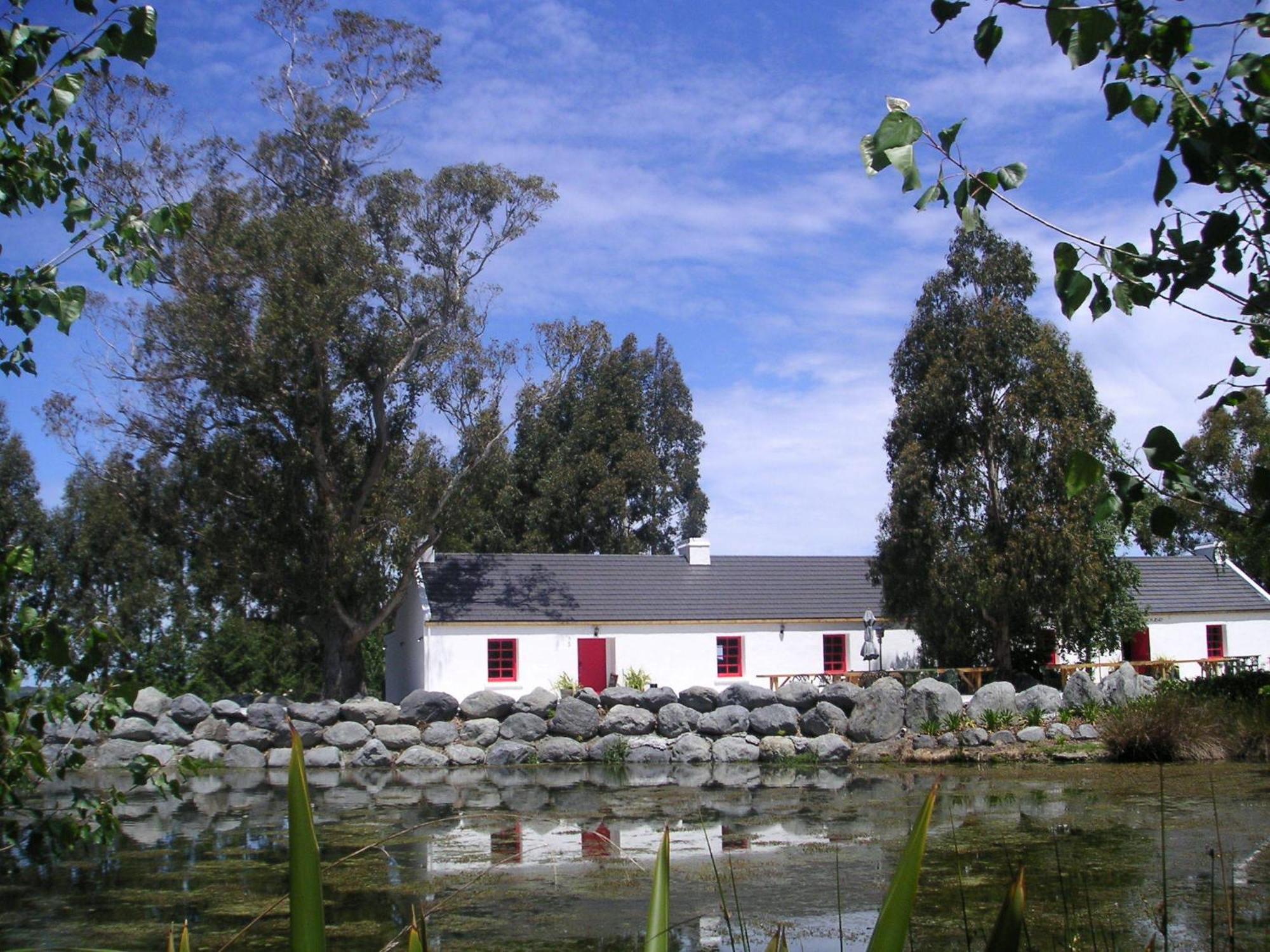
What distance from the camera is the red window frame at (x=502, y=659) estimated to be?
94.1ft

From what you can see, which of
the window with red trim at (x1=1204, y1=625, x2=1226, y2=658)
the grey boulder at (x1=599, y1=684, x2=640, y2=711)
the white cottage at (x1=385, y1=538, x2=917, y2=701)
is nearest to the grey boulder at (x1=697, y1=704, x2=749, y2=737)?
the grey boulder at (x1=599, y1=684, x2=640, y2=711)

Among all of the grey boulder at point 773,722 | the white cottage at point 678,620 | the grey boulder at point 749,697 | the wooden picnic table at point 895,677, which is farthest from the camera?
the white cottage at point 678,620

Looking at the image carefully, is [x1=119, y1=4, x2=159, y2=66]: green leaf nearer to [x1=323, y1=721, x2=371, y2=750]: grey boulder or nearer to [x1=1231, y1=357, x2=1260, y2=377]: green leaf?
[x1=1231, y1=357, x2=1260, y2=377]: green leaf

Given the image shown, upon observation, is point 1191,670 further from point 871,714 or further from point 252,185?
point 252,185

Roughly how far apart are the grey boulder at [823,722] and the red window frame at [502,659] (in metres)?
9.07

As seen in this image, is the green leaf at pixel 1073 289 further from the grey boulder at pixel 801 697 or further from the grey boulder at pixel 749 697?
the grey boulder at pixel 749 697

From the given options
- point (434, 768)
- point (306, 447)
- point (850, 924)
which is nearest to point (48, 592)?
point (306, 447)

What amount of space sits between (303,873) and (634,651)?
95.1ft

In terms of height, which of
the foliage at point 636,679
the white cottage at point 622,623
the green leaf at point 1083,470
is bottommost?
the foliage at point 636,679

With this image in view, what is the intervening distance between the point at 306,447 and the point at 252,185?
7021mm

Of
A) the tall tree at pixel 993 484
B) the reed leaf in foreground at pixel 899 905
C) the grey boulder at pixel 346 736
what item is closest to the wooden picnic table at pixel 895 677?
the tall tree at pixel 993 484

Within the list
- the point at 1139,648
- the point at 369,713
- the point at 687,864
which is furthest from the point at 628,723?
the point at 1139,648

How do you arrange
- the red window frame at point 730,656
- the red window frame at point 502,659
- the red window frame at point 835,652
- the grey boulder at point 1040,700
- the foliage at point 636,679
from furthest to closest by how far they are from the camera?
the red window frame at point 835,652, the red window frame at point 730,656, the red window frame at point 502,659, the foliage at point 636,679, the grey boulder at point 1040,700

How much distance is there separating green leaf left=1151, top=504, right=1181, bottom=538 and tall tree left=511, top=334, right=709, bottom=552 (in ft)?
117
